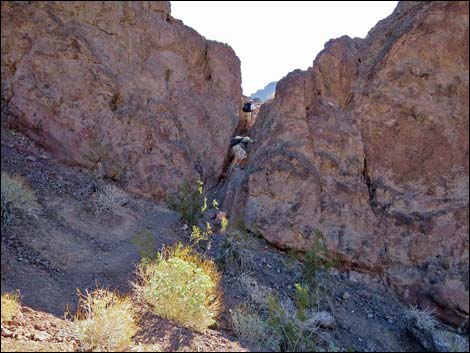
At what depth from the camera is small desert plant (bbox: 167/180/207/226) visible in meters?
7.79

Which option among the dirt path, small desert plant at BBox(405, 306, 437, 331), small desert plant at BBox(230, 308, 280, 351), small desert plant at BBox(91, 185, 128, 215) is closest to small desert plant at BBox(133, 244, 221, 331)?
small desert plant at BBox(230, 308, 280, 351)

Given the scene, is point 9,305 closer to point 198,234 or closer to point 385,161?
point 198,234

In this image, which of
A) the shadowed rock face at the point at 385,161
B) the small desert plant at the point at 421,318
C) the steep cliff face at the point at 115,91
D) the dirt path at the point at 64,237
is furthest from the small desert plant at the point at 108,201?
the small desert plant at the point at 421,318

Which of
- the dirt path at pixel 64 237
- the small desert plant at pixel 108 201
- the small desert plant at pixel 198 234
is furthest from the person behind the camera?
the small desert plant at pixel 108 201

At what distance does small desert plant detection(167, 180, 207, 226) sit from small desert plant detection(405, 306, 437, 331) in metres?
4.08

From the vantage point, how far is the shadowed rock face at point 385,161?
7043 mm

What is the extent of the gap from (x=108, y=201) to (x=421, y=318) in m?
5.86

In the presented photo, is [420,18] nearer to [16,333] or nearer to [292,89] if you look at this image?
[292,89]

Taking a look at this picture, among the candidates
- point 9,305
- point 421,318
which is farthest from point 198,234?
point 421,318

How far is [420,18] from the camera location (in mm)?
8070

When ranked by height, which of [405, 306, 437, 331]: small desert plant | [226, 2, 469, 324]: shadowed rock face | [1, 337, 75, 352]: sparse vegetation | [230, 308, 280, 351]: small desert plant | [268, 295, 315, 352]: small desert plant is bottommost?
[1, 337, 75, 352]: sparse vegetation

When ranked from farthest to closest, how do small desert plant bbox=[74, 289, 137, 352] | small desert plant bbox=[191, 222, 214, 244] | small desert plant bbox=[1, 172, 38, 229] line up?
small desert plant bbox=[191, 222, 214, 244]
small desert plant bbox=[1, 172, 38, 229]
small desert plant bbox=[74, 289, 137, 352]

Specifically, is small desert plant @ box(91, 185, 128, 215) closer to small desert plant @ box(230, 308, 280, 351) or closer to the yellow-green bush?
the yellow-green bush

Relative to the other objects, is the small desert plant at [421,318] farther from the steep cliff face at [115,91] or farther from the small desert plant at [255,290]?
the steep cliff face at [115,91]
